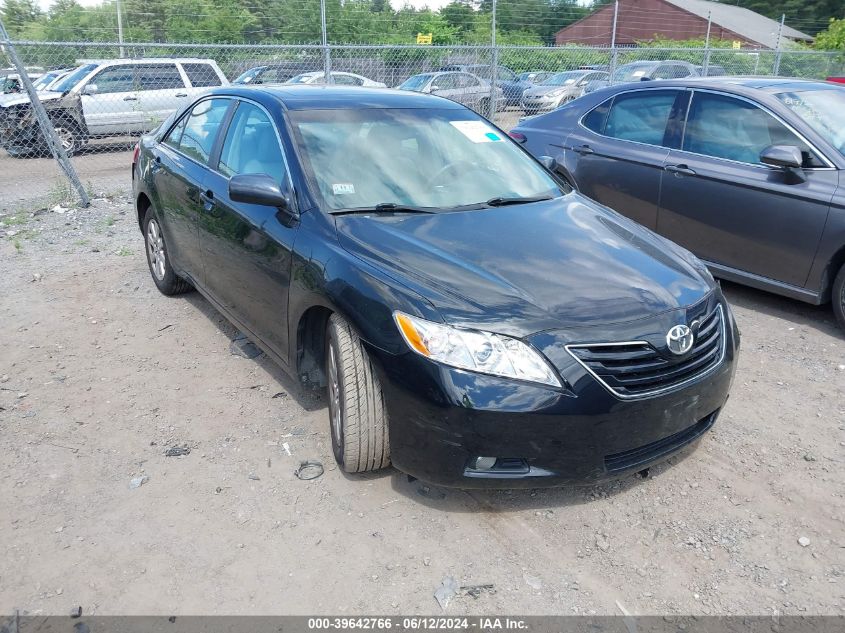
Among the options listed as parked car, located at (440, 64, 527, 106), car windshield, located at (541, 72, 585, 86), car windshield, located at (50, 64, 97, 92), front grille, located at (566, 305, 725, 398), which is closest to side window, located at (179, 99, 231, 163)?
front grille, located at (566, 305, 725, 398)

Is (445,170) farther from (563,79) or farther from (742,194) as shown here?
(563,79)

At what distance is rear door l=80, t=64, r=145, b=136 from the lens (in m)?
13.7

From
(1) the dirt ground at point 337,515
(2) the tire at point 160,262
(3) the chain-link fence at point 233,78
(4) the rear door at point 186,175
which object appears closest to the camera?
(1) the dirt ground at point 337,515

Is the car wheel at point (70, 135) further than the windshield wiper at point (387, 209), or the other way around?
the car wheel at point (70, 135)

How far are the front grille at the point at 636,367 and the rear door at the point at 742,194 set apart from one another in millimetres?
2403

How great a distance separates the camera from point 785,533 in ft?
9.32

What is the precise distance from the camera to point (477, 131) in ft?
13.8

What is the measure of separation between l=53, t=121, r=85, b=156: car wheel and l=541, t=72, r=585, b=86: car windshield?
11.6 meters

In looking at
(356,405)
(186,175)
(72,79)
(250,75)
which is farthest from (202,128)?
(250,75)

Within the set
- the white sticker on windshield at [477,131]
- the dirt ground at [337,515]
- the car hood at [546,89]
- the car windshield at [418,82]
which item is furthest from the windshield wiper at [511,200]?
the car hood at [546,89]

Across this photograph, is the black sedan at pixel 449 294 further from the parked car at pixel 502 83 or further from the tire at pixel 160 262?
the parked car at pixel 502 83

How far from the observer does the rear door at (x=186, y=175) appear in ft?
14.5

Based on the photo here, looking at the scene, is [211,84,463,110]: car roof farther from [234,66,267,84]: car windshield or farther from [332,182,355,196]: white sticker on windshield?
[234,66,267,84]: car windshield

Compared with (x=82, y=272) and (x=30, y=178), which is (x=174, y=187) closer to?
(x=82, y=272)
